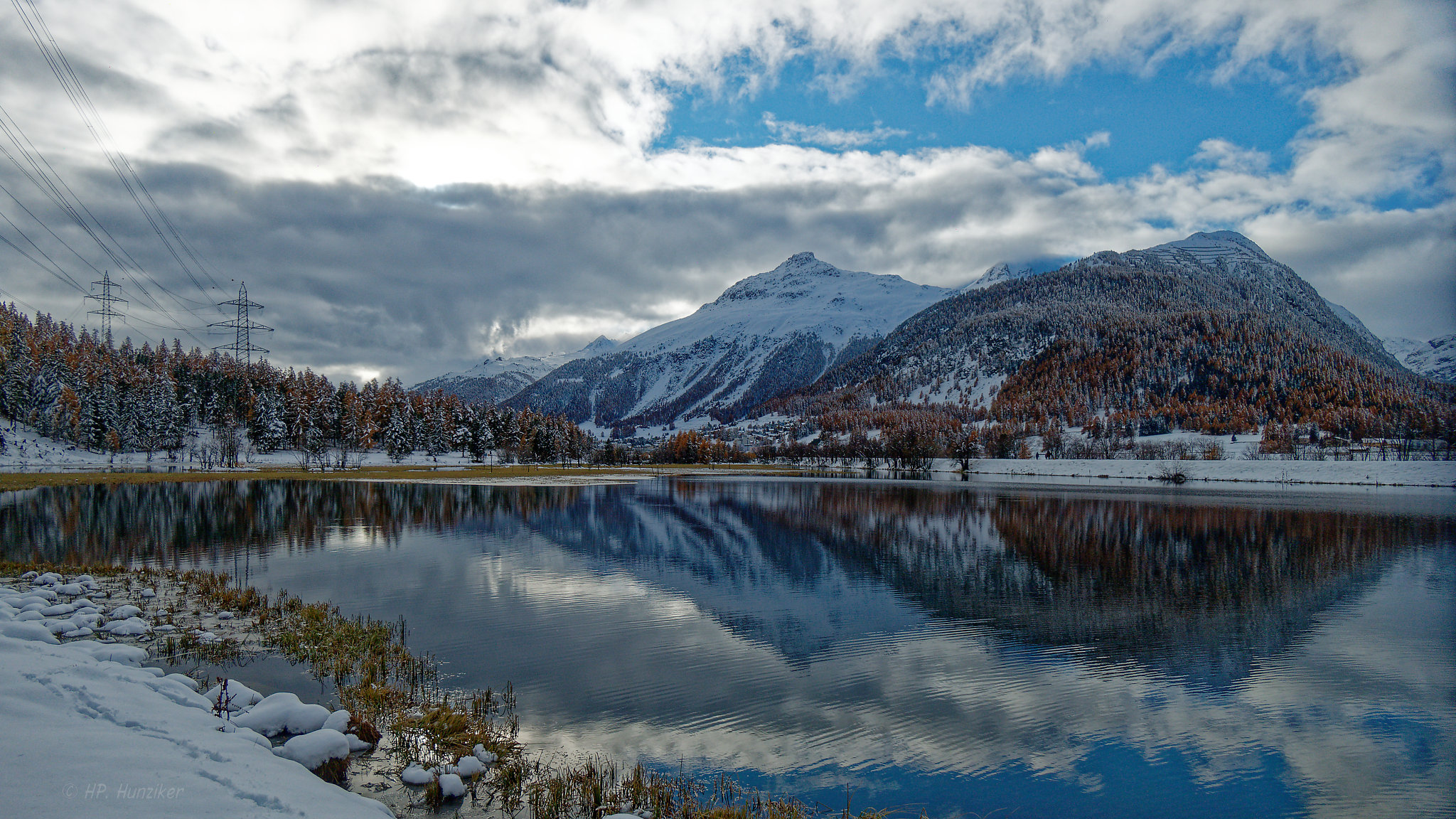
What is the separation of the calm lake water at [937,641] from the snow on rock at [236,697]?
363 cm

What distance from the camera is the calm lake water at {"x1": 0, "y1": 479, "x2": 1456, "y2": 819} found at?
34.7 ft

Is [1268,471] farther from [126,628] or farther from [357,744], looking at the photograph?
[126,628]

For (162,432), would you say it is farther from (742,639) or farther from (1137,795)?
(1137,795)

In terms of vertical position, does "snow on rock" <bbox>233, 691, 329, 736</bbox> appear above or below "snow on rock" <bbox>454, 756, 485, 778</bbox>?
above

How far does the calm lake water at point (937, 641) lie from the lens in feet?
34.7

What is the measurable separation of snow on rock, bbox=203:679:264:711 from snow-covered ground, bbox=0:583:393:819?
31cm

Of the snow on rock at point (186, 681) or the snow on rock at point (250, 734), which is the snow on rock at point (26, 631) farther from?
the snow on rock at point (250, 734)

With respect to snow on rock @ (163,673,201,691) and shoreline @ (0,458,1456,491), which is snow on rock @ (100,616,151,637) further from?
shoreline @ (0,458,1456,491)

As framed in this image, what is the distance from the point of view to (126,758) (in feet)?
20.6

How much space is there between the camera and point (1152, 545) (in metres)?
34.7

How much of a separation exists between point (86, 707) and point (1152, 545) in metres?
39.9

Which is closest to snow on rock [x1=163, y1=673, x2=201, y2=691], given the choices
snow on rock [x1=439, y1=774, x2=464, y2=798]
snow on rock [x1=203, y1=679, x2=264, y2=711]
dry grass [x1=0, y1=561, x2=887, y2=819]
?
snow on rock [x1=203, y1=679, x2=264, y2=711]

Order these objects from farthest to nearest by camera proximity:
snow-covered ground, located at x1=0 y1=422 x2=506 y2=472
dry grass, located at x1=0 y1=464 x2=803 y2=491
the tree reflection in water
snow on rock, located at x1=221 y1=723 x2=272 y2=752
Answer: snow-covered ground, located at x1=0 y1=422 x2=506 y2=472, dry grass, located at x1=0 y1=464 x2=803 y2=491, the tree reflection in water, snow on rock, located at x1=221 y1=723 x2=272 y2=752

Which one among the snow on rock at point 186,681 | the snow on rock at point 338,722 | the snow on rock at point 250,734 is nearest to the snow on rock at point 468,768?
the snow on rock at point 338,722
